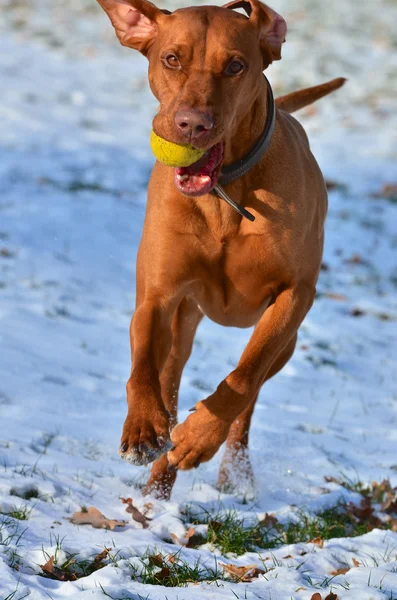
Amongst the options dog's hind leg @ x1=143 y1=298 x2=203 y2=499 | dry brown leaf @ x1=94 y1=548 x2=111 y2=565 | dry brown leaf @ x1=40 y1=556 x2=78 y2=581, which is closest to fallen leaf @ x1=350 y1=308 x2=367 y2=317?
dog's hind leg @ x1=143 y1=298 x2=203 y2=499

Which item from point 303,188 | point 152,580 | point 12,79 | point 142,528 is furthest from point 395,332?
point 12,79

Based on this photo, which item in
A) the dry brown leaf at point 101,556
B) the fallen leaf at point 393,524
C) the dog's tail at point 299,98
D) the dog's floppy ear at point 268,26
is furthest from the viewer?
the dog's tail at point 299,98

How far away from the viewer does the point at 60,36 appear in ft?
52.0

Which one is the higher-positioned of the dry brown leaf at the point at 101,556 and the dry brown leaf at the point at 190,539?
the dry brown leaf at the point at 101,556

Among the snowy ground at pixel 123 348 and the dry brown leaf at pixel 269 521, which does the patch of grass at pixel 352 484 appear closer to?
the snowy ground at pixel 123 348

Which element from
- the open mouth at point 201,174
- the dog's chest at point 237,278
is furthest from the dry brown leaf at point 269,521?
the open mouth at point 201,174

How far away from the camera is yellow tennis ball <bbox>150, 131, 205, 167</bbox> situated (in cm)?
345

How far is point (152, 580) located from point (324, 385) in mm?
3313

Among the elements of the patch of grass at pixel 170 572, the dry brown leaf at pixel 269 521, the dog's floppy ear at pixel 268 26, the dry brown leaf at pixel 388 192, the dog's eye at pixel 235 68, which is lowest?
the dry brown leaf at pixel 388 192

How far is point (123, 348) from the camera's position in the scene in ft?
20.8

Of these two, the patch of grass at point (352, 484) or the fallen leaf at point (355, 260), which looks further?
the fallen leaf at point (355, 260)

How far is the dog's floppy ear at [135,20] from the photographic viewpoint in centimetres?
379

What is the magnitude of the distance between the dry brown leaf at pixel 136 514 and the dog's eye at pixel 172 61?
1.78 metres

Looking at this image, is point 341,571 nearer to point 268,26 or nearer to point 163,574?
point 163,574
